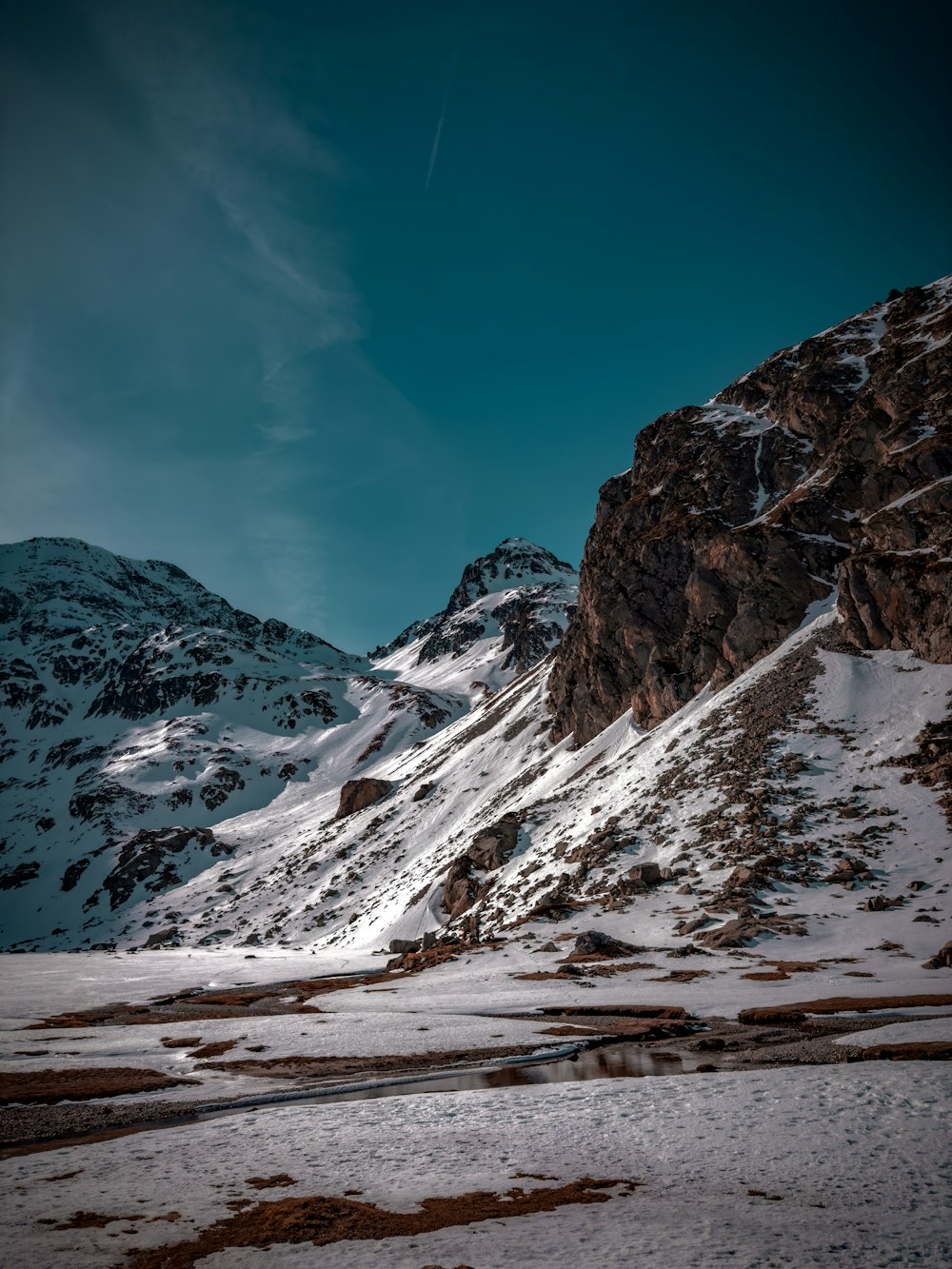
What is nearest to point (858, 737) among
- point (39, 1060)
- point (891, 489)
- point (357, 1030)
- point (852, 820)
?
point (852, 820)

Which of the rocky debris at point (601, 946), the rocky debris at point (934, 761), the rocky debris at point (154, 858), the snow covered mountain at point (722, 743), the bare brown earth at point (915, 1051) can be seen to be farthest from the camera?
the rocky debris at point (154, 858)

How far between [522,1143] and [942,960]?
2507 centimetres

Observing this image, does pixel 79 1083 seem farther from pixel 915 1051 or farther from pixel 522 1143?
pixel 915 1051

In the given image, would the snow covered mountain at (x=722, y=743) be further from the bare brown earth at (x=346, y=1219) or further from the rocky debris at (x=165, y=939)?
the bare brown earth at (x=346, y=1219)

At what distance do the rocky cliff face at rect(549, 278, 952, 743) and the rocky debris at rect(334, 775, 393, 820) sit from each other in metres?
44.1

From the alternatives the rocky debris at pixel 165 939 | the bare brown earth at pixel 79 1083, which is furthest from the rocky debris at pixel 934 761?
the rocky debris at pixel 165 939

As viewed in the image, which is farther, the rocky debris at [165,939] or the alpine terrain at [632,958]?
the rocky debris at [165,939]

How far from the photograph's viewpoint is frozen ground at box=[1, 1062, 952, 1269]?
7.97 metres

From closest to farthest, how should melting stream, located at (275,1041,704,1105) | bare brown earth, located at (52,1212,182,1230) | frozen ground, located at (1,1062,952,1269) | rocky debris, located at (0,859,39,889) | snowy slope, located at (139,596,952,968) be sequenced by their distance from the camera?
frozen ground, located at (1,1062,952,1269), bare brown earth, located at (52,1212,182,1230), melting stream, located at (275,1041,704,1105), snowy slope, located at (139,596,952,968), rocky debris, located at (0,859,39,889)

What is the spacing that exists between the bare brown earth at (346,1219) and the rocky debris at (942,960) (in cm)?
2543

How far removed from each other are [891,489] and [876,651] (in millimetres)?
21680

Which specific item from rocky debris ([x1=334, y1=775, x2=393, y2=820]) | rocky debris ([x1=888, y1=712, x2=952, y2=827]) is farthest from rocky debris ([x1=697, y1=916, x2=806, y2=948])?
rocky debris ([x1=334, y1=775, x2=393, y2=820])

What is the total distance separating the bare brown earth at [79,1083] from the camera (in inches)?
715

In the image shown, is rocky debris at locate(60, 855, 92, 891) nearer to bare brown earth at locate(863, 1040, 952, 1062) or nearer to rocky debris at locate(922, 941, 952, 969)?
rocky debris at locate(922, 941, 952, 969)
